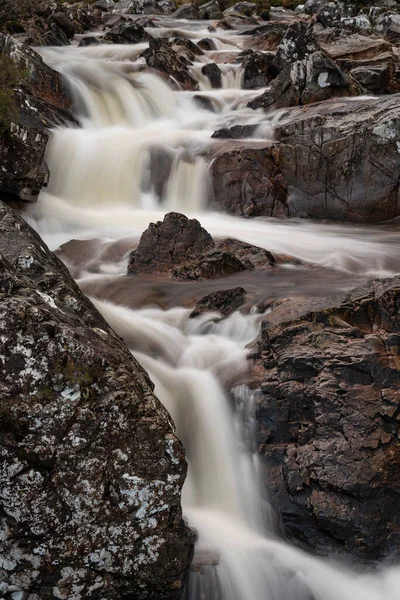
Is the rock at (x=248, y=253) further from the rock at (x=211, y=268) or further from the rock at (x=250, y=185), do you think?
the rock at (x=250, y=185)

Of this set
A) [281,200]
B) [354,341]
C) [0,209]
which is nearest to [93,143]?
[281,200]

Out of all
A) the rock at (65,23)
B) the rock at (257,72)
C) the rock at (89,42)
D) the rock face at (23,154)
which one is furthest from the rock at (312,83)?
the rock at (65,23)

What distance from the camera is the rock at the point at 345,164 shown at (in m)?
13.1

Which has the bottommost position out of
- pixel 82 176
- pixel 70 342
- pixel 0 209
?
pixel 82 176

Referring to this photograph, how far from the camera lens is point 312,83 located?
16641 millimetres

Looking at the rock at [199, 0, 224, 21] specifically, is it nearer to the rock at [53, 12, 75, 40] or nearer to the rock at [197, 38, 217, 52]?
the rock at [197, 38, 217, 52]

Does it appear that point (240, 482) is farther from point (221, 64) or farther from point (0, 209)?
point (221, 64)

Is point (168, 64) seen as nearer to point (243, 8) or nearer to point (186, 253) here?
point (186, 253)

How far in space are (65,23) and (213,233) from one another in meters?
19.3

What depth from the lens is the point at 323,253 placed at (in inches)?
433

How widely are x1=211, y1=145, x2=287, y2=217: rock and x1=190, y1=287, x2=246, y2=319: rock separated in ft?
19.4

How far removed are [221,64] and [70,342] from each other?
2250 cm

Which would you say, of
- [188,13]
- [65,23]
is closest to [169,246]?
[65,23]

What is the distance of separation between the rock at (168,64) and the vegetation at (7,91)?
10.4 metres
